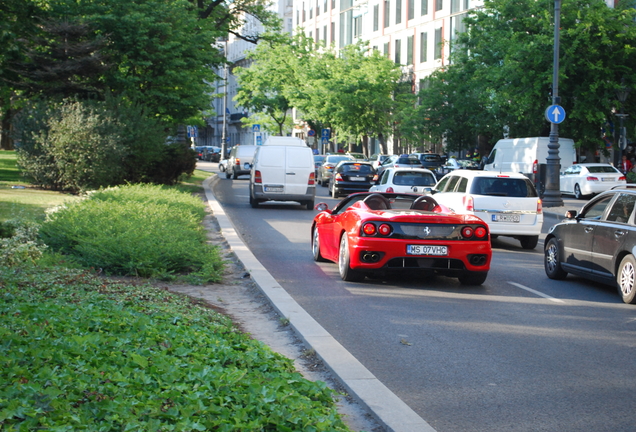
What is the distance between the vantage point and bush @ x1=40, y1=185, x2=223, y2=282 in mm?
10016

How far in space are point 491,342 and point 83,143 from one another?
757 inches

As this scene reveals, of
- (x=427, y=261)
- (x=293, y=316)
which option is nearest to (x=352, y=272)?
(x=427, y=261)

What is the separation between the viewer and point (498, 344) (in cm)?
725

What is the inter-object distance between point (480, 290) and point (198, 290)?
3649mm

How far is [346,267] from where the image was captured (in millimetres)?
10805

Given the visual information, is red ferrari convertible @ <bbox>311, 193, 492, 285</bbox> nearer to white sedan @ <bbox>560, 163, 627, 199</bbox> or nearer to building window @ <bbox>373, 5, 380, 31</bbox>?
white sedan @ <bbox>560, 163, 627, 199</bbox>

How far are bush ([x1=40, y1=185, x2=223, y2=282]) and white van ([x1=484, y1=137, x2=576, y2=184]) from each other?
25.9 m

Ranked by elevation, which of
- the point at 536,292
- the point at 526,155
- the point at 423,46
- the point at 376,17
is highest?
the point at 376,17

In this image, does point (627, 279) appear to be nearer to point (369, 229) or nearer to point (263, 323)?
point (369, 229)

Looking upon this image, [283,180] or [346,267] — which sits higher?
[283,180]

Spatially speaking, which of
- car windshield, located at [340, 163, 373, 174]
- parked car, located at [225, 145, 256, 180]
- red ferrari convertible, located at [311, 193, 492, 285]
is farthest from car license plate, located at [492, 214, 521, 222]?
parked car, located at [225, 145, 256, 180]

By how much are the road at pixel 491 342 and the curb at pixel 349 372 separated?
8.4 inches

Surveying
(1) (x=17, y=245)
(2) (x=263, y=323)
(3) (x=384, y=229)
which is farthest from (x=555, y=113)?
(2) (x=263, y=323)

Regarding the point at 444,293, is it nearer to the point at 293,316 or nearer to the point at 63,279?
the point at 293,316
